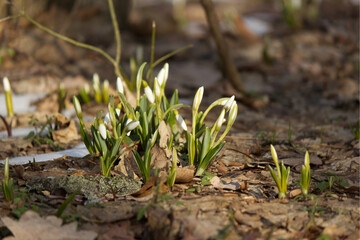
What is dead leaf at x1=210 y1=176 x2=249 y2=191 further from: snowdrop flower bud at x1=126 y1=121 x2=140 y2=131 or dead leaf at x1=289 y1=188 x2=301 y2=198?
snowdrop flower bud at x1=126 y1=121 x2=140 y2=131

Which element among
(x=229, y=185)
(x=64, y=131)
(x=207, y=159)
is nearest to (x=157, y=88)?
(x=207, y=159)

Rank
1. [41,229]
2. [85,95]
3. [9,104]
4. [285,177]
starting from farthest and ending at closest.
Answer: [85,95]
[9,104]
[285,177]
[41,229]

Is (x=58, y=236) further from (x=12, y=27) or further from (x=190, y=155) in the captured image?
(x=12, y=27)

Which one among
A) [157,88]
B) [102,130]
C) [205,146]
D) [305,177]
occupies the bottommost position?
[305,177]

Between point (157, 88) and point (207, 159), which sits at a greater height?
point (157, 88)

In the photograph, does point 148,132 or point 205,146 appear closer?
point 205,146

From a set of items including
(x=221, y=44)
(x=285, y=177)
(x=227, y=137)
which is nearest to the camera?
(x=285, y=177)

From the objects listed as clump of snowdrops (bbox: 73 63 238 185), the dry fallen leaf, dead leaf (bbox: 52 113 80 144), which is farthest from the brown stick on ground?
the dry fallen leaf

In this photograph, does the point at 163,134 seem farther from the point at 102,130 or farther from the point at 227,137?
the point at 227,137

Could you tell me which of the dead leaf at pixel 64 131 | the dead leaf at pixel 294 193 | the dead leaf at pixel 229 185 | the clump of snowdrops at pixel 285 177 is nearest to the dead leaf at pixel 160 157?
the dead leaf at pixel 229 185
